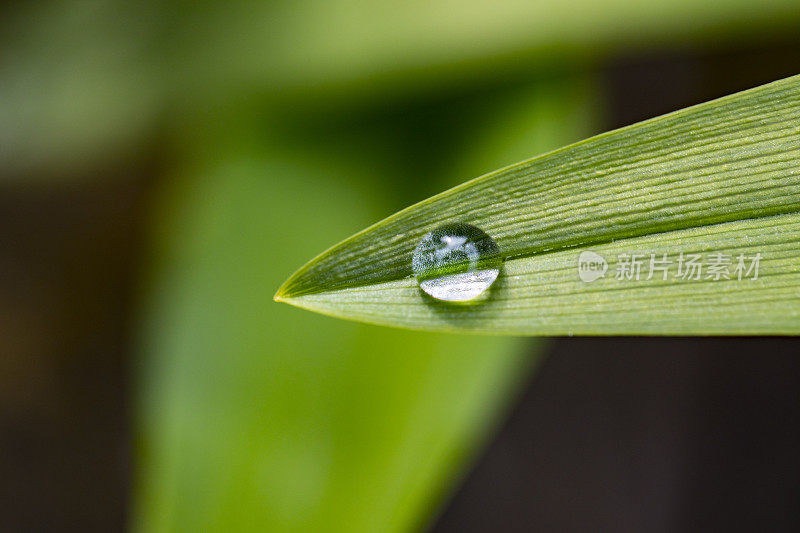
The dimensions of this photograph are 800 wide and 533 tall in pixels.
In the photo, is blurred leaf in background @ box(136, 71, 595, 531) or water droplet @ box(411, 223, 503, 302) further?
blurred leaf in background @ box(136, 71, 595, 531)

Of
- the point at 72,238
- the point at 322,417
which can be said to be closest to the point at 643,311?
the point at 322,417

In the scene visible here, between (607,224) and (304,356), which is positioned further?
(304,356)

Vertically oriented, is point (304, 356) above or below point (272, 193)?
below

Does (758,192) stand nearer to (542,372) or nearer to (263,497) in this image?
(263,497)

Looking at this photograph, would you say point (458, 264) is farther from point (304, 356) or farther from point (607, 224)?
point (304, 356)

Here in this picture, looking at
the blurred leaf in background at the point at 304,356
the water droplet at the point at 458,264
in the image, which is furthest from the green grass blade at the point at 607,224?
the blurred leaf in background at the point at 304,356

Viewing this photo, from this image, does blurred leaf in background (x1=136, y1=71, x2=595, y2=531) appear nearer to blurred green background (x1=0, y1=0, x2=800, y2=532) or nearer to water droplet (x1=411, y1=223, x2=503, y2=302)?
blurred green background (x1=0, y1=0, x2=800, y2=532)

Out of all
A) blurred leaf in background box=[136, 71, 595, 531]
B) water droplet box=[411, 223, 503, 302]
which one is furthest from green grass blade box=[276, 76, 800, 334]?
blurred leaf in background box=[136, 71, 595, 531]

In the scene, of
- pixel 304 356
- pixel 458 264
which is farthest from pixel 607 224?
pixel 304 356
